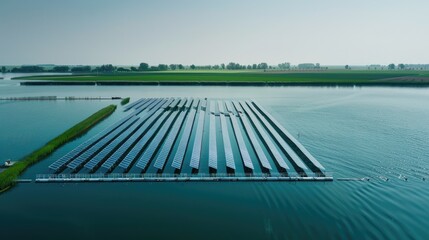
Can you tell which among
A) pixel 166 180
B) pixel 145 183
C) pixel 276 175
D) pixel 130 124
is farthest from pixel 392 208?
pixel 130 124

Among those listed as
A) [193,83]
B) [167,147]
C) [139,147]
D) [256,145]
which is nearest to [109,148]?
[139,147]

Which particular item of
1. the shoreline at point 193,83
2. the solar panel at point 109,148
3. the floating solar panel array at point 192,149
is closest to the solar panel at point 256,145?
the floating solar panel array at point 192,149

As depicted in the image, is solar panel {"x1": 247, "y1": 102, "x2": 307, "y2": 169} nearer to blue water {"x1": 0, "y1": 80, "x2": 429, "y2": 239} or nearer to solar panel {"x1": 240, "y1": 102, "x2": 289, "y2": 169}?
solar panel {"x1": 240, "y1": 102, "x2": 289, "y2": 169}

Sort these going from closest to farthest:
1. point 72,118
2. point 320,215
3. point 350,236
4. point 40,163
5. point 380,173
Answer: point 350,236 < point 320,215 < point 380,173 < point 40,163 < point 72,118

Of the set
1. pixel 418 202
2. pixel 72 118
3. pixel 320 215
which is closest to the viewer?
pixel 320 215

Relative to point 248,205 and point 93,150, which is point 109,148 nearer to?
point 93,150

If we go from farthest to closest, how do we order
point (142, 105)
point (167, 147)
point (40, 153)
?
point (142, 105) < point (167, 147) < point (40, 153)

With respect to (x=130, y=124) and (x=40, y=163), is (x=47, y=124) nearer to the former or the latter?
(x=130, y=124)
